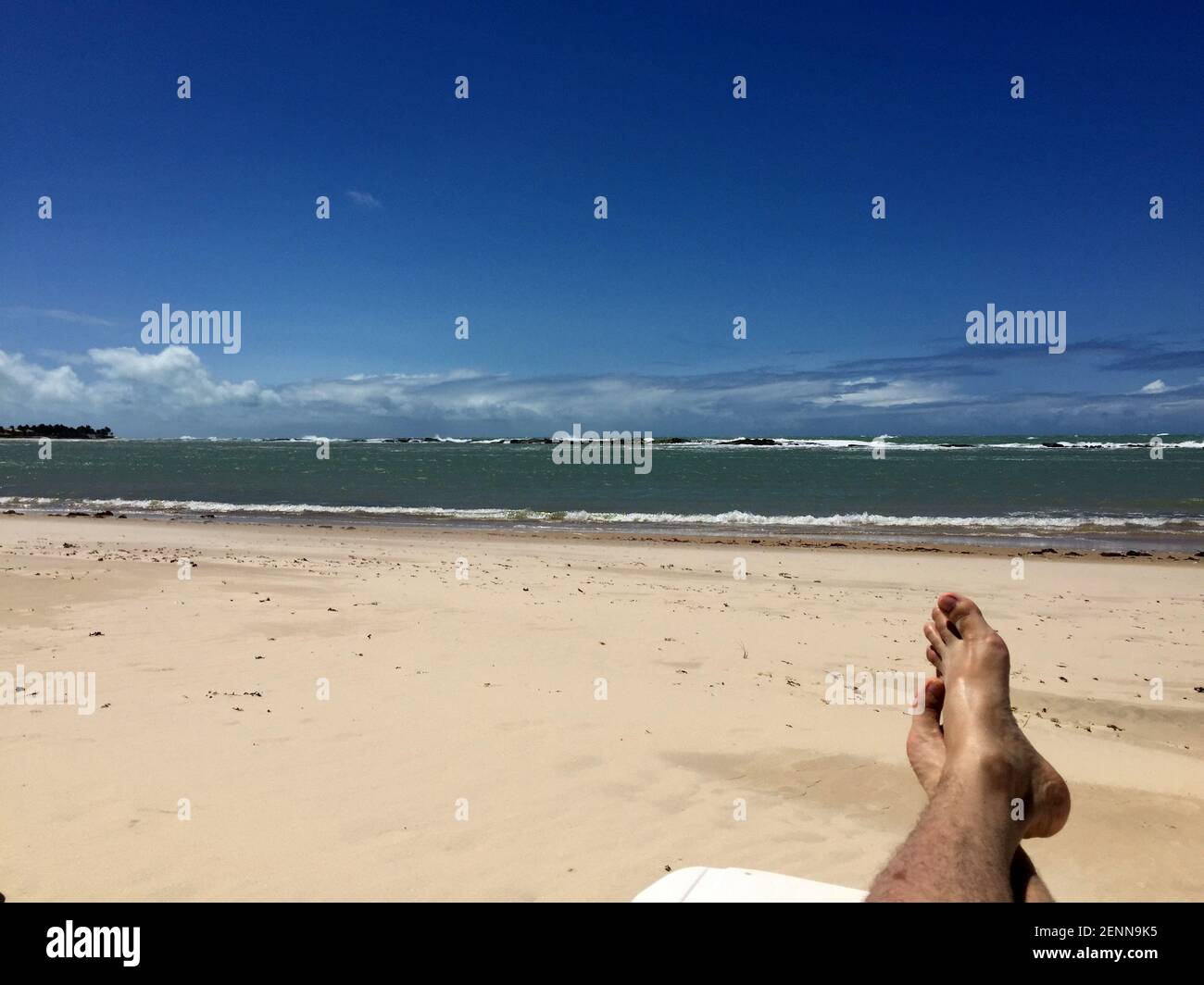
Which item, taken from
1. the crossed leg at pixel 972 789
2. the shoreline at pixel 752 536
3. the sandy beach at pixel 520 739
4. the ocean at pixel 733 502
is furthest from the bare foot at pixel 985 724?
the ocean at pixel 733 502

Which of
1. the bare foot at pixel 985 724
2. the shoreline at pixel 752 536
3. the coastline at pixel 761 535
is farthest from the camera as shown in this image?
the coastline at pixel 761 535

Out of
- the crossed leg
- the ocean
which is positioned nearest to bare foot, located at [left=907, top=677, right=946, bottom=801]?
the crossed leg

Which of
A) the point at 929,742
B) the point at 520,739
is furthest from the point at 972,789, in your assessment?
the point at 520,739

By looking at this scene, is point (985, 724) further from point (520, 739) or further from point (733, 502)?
point (733, 502)

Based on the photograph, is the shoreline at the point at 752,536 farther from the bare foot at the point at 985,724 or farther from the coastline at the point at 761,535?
the bare foot at the point at 985,724

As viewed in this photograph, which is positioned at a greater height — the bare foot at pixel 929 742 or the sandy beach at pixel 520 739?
the bare foot at pixel 929 742

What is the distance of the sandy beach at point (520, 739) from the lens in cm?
285

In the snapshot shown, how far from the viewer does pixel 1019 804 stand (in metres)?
2.49

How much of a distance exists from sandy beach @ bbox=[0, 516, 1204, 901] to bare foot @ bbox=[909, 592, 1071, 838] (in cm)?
48

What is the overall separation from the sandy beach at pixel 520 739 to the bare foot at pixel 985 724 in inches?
18.8

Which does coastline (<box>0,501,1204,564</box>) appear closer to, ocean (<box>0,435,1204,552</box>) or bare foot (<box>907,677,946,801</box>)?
ocean (<box>0,435,1204,552</box>)

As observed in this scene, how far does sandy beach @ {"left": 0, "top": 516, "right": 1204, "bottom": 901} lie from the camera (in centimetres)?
285
